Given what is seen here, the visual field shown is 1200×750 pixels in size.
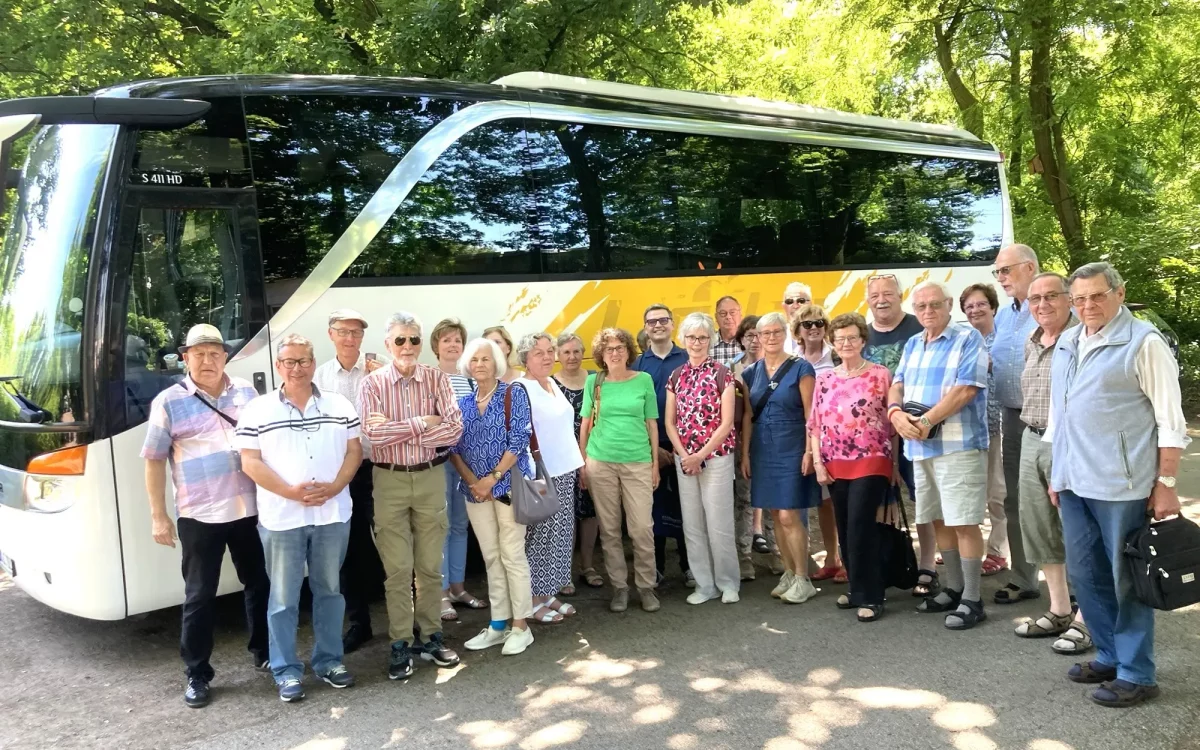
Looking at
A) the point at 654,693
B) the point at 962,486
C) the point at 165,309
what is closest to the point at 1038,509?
the point at 962,486

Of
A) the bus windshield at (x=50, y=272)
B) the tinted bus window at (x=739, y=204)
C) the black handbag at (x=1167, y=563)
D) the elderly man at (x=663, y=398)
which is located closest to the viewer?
the black handbag at (x=1167, y=563)

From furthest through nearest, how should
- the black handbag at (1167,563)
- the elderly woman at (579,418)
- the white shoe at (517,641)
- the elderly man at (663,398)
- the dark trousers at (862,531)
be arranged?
the elderly man at (663,398)
the elderly woman at (579,418)
the dark trousers at (862,531)
the white shoe at (517,641)
the black handbag at (1167,563)

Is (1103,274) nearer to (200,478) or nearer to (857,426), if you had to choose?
(857,426)

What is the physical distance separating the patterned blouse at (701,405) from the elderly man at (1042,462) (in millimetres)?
1696

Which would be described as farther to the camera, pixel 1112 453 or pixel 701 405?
pixel 701 405

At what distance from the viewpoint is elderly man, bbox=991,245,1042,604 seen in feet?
18.4

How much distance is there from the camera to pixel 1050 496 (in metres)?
4.76

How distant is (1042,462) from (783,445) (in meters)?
1.51

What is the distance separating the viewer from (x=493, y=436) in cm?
515

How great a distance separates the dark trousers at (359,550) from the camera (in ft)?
17.8

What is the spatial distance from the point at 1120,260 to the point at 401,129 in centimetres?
1320

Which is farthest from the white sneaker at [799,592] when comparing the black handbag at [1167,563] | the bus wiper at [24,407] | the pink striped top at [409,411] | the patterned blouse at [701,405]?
the bus wiper at [24,407]

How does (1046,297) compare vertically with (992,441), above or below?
above

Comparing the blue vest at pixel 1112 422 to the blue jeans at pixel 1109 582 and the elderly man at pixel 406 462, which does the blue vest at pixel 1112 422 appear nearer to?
the blue jeans at pixel 1109 582
